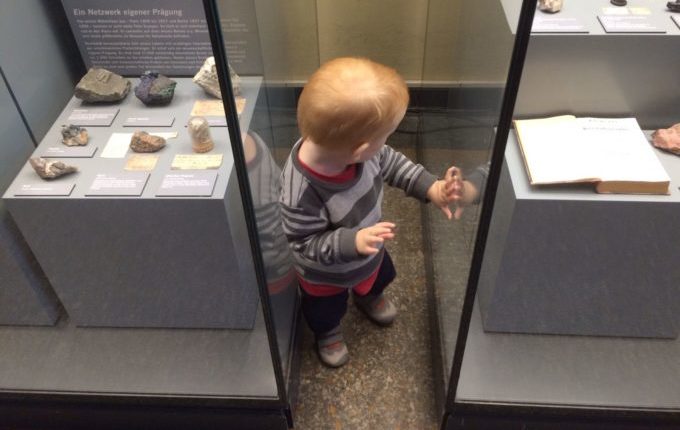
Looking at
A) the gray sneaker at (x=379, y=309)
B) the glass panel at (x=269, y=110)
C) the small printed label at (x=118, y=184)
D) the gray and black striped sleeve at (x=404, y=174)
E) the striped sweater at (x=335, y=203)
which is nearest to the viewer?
the glass panel at (x=269, y=110)

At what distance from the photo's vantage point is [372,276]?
67.4 inches

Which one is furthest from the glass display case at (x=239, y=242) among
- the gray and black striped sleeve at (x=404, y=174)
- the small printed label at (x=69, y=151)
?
the gray and black striped sleeve at (x=404, y=174)

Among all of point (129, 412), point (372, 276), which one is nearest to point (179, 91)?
point (372, 276)

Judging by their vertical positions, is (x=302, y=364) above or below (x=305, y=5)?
below

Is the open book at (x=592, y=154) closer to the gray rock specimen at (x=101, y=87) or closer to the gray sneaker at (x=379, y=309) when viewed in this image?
the gray sneaker at (x=379, y=309)

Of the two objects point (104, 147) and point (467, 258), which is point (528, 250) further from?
point (104, 147)

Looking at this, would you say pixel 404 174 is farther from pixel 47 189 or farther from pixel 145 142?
pixel 47 189

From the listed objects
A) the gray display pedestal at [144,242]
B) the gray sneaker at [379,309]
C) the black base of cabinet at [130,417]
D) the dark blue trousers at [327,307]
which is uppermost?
the gray display pedestal at [144,242]

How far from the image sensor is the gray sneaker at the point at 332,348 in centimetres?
187

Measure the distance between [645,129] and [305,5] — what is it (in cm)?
109

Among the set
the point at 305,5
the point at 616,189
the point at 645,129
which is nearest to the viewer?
the point at 616,189

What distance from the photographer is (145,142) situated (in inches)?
65.5

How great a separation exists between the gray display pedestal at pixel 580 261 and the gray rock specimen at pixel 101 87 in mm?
1105

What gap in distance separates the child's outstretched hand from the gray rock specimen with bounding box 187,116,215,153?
591mm
